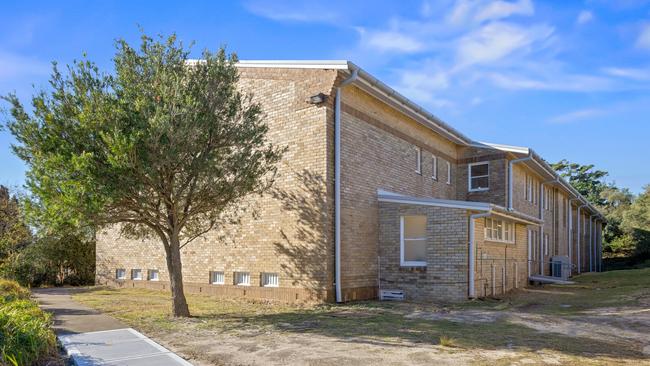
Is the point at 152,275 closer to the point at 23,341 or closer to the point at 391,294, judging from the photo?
the point at 391,294

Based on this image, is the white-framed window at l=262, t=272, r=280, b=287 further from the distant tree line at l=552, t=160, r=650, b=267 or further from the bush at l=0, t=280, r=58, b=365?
the distant tree line at l=552, t=160, r=650, b=267

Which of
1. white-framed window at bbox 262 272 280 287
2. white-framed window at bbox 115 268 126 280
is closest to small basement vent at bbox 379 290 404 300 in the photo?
white-framed window at bbox 262 272 280 287

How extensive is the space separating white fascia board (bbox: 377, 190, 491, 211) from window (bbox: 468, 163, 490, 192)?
723 centimetres

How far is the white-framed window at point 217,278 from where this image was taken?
50.7 feet

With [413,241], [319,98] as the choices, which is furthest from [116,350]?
[413,241]

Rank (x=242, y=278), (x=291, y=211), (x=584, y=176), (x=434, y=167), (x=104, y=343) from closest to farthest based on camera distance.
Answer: (x=104, y=343) → (x=291, y=211) → (x=242, y=278) → (x=434, y=167) → (x=584, y=176)

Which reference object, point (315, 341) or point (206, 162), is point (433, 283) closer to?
point (315, 341)

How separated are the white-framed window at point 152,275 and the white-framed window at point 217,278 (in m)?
3.67

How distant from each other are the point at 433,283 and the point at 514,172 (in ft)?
33.7

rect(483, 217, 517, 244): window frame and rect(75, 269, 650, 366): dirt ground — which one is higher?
rect(483, 217, 517, 244): window frame

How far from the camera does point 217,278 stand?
619 inches

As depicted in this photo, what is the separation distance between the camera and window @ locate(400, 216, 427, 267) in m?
14.4

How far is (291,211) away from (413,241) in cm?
393

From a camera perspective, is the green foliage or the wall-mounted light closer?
the wall-mounted light
